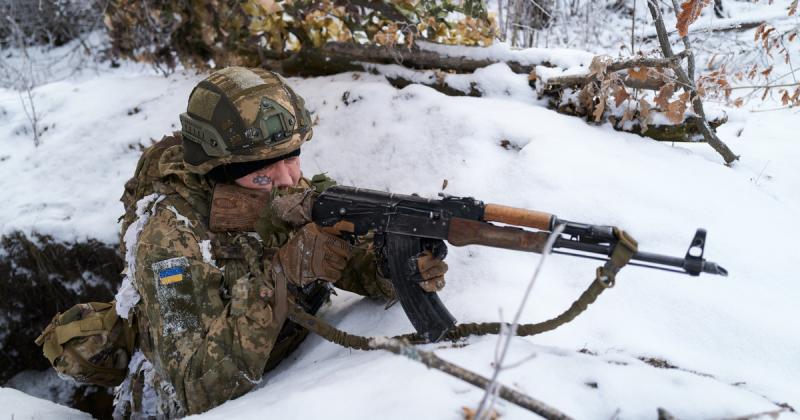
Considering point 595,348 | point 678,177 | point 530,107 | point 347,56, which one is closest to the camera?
point 595,348

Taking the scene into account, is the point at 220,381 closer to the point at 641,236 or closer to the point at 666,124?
the point at 641,236

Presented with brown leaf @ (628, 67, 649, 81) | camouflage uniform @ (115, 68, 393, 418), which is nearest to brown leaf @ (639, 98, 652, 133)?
brown leaf @ (628, 67, 649, 81)

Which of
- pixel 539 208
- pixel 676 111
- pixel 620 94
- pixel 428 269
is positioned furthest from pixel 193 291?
pixel 676 111

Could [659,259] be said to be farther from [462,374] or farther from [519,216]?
[462,374]

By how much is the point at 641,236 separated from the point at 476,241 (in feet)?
3.52

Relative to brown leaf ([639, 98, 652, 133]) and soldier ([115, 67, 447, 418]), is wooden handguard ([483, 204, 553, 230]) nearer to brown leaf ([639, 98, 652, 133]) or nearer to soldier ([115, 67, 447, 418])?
soldier ([115, 67, 447, 418])

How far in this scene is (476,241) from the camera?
2436 millimetres

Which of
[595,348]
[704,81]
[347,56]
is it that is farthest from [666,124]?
[347,56]

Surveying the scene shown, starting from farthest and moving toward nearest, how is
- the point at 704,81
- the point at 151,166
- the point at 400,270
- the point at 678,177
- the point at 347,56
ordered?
the point at 347,56 → the point at 704,81 → the point at 678,177 → the point at 151,166 → the point at 400,270

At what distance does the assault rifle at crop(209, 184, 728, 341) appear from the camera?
222 cm

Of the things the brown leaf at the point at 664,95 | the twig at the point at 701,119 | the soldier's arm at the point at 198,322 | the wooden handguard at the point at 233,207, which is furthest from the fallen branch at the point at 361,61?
the soldier's arm at the point at 198,322

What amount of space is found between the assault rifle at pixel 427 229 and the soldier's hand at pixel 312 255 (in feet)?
0.23

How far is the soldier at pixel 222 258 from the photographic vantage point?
2.66m

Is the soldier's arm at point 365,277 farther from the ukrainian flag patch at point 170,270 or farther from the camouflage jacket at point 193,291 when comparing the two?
the ukrainian flag patch at point 170,270
